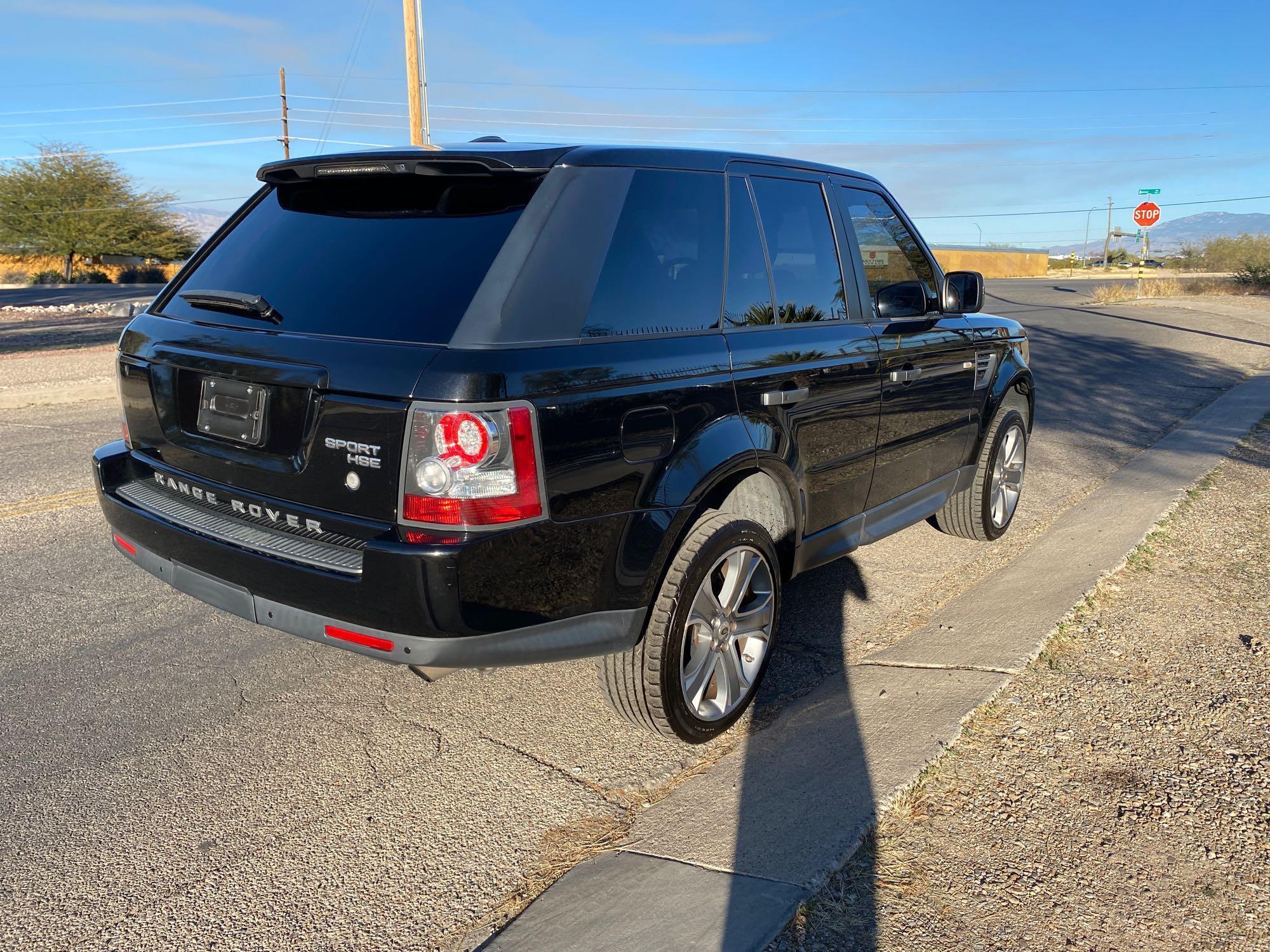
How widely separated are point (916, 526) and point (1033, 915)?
389 cm

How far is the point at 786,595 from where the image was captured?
4.92 meters

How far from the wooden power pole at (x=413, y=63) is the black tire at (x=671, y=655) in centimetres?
1887

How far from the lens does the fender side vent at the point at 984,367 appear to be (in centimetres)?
522

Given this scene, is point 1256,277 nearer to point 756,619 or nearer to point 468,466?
point 756,619

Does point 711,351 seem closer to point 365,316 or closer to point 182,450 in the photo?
point 365,316

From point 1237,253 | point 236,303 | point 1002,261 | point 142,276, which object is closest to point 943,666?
point 236,303

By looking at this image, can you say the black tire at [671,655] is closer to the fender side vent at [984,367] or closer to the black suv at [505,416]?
the black suv at [505,416]

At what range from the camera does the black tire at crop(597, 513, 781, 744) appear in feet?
10.2

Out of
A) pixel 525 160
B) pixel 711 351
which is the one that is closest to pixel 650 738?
pixel 711 351

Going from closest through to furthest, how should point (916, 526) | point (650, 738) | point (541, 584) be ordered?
point (541, 584) < point (650, 738) < point (916, 526)

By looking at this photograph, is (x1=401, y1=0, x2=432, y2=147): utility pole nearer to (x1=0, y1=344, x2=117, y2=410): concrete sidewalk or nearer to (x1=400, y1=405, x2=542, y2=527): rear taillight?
(x1=0, y1=344, x2=117, y2=410): concrete sidewalk

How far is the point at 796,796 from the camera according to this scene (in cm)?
300

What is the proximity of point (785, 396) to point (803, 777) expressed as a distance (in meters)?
1.34

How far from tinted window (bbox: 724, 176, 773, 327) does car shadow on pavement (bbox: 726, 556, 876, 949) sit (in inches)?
56.7
